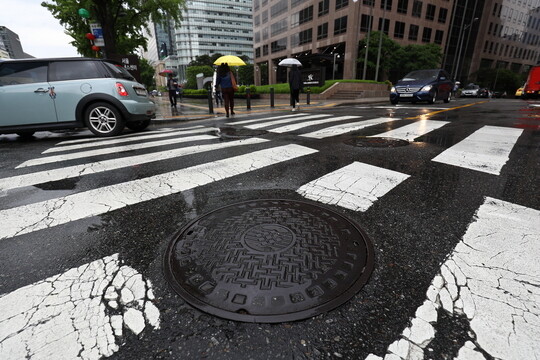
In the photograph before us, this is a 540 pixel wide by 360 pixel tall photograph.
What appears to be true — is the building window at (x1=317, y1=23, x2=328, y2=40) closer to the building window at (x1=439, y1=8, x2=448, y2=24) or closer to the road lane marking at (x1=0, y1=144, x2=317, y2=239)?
the building window at (x1=439, y1=8, x2=448, y2=24)

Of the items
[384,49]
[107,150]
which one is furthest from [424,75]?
[384,49]

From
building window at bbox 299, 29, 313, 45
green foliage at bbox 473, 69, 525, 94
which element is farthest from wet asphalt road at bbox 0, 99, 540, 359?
green foliage at bbox 473, 69, 525, 94

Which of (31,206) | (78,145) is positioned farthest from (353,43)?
(31,206)

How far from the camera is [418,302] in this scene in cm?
136

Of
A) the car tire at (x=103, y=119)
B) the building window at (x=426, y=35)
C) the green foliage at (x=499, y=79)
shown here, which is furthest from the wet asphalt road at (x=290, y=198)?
the green foliage at (x=499, y=79)

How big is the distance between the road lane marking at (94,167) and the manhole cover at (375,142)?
2.14 meters

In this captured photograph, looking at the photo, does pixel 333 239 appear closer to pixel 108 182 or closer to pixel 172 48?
pixel 108 182

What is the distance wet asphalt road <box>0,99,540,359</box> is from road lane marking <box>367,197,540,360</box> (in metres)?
0.04

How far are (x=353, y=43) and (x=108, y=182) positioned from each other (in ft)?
133

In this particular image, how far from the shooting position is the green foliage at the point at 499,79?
2064 inches

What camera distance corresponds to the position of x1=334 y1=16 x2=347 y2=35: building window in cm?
3768

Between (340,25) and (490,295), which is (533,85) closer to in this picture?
(340,25)

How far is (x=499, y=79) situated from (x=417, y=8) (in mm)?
26125

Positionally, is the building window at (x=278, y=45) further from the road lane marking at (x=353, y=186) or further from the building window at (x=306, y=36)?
the road lane marking at (x=353, y=186)
